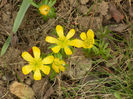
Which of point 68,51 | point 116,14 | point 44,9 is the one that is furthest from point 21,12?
point 116,14

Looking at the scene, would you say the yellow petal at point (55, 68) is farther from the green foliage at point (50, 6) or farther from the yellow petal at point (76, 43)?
the green foliage at point (50, 6)

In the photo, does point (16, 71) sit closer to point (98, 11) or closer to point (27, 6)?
point (27, 6)

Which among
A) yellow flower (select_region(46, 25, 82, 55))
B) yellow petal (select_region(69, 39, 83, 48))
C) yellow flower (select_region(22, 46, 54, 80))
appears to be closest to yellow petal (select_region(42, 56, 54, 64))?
A: yellow flower (select_region(22, 46, 54, 80))

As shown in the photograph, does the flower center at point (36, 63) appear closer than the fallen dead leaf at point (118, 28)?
Yes

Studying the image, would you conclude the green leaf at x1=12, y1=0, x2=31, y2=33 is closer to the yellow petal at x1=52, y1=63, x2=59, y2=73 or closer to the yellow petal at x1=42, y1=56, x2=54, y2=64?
the yellow petal at x1=42, y1=56, x2=54, y2=64

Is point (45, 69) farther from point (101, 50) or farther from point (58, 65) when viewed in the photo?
point (101, 50)

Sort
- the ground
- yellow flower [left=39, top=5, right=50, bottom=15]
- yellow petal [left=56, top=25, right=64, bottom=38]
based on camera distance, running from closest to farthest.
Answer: yellow flower [left=39, top=5, right=50, bottom=15] → yellow petal [left=56, top=25, right=64, bottom=38] → the ground

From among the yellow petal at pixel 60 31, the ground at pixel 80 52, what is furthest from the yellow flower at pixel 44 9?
the ground at pixel 80 52
